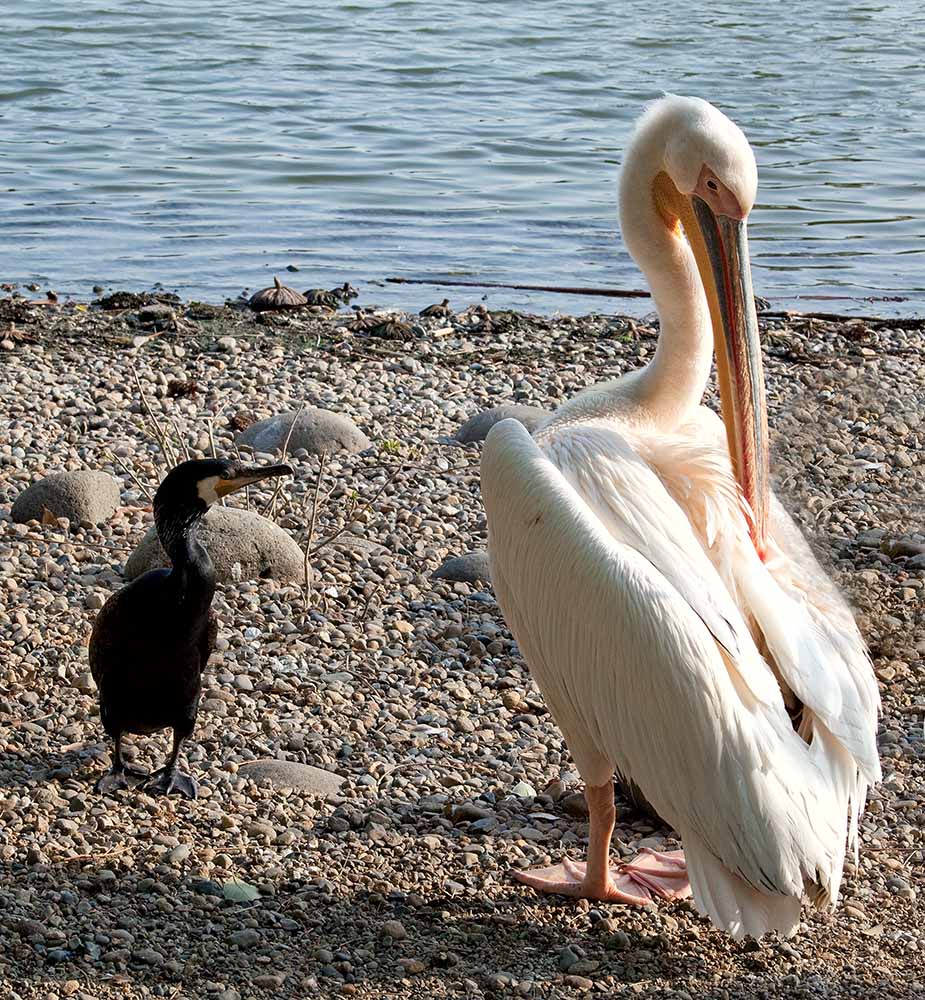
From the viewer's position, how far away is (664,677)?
9.29 feet

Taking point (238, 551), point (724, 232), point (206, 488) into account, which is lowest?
point (238, 551)

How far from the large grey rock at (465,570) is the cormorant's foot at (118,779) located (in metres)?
1.48

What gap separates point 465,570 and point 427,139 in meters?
9.03

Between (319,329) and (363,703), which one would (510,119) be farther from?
(363,703)

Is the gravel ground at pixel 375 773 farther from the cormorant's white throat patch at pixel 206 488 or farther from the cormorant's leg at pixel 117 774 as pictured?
the cormorant's white throat patch at pixel 206 488

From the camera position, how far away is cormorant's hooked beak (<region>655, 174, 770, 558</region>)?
10.7 ft

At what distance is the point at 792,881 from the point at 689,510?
0.85m

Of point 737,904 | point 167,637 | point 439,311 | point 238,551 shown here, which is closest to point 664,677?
point 737,904

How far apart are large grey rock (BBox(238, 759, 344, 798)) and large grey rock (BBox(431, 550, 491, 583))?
4.20 feet

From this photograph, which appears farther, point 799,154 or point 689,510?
point 799,154

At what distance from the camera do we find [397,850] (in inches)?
133

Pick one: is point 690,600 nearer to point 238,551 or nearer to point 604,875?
point 604,875

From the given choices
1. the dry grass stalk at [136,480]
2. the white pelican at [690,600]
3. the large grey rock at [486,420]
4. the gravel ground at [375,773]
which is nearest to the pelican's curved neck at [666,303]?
the white pelican at [690,600]

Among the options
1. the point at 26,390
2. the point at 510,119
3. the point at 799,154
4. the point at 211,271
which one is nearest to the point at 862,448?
the point at 26,390
